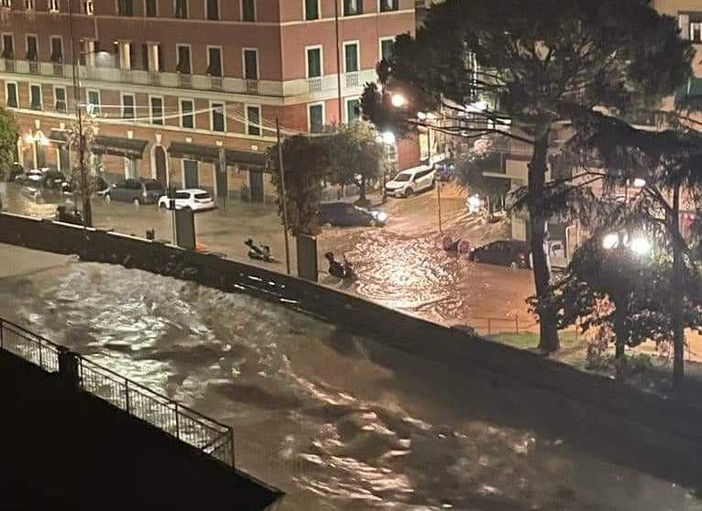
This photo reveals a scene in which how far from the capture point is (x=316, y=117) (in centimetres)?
5300

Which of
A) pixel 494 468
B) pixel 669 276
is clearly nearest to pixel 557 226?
pixel 669 276

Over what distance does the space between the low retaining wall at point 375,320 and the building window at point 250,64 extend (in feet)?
35.7

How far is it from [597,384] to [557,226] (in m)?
12.9

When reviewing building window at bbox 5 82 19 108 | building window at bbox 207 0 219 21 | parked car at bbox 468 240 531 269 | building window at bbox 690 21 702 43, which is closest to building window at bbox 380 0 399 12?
building window at bbox 207 0 219 21

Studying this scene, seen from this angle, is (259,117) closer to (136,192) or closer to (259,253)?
(136,192)

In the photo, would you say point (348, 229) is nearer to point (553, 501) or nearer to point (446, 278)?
point (446, 278)

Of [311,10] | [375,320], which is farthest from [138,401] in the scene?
[311,10]

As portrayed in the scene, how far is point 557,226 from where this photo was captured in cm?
4081

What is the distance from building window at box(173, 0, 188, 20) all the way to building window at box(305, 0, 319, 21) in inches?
208

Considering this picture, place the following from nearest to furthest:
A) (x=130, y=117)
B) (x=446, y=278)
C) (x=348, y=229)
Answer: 1. (x=446, y=278)
2. (x=348, y=229)
3. (x=130, y=117)

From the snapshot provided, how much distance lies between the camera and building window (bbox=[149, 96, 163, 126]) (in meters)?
55.6

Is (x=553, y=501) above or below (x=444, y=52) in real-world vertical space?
below

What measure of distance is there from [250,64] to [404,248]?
11.9m

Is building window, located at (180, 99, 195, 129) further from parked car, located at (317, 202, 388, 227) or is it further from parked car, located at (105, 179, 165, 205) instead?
parked car, located at (317, 202, 388, 227)
